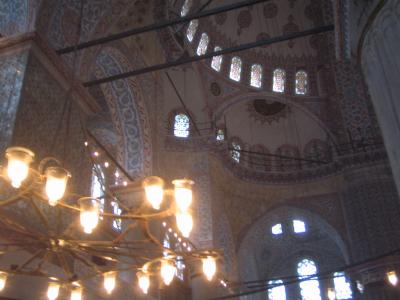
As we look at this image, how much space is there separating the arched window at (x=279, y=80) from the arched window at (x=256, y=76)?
0.50 metres

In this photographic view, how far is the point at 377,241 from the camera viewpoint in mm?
12203

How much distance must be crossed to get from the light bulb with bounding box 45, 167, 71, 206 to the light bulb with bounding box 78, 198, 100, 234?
0.35 m

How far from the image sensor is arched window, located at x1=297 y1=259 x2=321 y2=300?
1798cm

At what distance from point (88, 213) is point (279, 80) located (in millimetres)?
13155

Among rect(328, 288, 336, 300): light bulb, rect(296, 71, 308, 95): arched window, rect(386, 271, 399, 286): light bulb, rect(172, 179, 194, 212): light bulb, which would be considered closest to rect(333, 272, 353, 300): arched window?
rect(328, 288, 336, 300): light bulb

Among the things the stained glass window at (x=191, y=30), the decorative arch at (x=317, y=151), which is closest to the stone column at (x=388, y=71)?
the stained glass window at (x=191, y=30)

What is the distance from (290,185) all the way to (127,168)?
6990 millimetres

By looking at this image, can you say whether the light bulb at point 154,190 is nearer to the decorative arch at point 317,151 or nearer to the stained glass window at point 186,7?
the stained glass window at point 186,7

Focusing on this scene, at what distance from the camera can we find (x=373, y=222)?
491 inches

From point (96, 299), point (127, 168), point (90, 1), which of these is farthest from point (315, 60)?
point (96, 299)

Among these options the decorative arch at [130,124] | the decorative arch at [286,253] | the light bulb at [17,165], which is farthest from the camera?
the decorative arch at [286,253]

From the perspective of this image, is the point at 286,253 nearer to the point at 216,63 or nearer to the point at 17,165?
the point at 216,63

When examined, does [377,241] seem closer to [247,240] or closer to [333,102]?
[247,240]

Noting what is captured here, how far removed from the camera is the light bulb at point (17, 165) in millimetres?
2996
